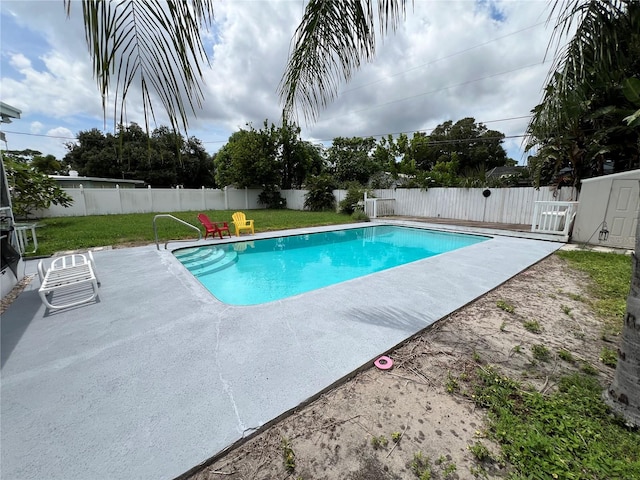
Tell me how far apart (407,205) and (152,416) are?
557 inches

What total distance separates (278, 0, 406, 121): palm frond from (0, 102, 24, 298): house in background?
14.6 ft

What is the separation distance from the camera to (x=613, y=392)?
1.79 m

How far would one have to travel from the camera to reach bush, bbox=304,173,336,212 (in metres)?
17.2

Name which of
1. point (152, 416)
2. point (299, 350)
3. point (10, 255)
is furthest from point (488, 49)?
point (10, 255)

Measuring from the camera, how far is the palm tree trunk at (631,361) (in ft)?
5.34

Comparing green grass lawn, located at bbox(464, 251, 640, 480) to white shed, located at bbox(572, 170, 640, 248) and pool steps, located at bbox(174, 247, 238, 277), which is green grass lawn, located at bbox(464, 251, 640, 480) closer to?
pool steps, located at bbox(174, 247, 238, 277)

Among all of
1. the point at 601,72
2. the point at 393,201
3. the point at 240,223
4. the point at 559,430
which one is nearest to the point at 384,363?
the point at 559,430

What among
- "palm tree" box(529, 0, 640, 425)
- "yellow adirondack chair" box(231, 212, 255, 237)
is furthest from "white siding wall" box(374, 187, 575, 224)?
"palm tree" box(529, 0, 640, 425)

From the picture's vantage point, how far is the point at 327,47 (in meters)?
2.08

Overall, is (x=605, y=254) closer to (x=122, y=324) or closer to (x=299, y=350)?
(x=299, y=350)

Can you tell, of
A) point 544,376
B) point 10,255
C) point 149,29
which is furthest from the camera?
point 10,255

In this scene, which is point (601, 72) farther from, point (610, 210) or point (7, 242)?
point (7, 242)

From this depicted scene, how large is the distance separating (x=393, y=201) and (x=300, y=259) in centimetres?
887

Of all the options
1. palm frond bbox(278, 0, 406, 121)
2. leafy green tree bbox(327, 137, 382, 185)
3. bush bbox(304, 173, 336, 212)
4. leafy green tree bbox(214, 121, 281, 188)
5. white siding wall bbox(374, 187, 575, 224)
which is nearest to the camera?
palm frond bbox(278, 0, 406, 121)
